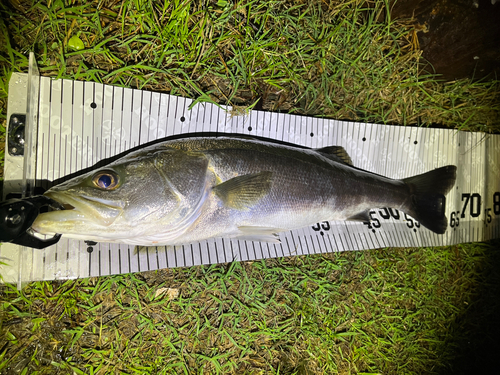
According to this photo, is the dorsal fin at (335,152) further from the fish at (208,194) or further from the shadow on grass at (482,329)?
the shadow on grass at (482,329)

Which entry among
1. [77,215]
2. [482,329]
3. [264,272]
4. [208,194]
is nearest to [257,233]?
[208,194]

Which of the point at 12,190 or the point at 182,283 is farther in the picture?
the point at 182,283

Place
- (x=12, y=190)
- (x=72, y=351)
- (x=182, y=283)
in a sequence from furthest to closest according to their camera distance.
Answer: (x=182, y=283)
(x=72, y=351)
(x=12, y=190)

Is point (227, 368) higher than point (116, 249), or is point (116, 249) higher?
point (116, 249)

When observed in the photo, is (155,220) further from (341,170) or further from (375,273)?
(375,273)

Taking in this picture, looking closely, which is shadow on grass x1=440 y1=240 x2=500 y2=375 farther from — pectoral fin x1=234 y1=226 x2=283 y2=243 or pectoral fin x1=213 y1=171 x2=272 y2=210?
pectoral fin x1=213 y1=171 x2=272 y2=210

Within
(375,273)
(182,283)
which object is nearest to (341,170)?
(375,273)

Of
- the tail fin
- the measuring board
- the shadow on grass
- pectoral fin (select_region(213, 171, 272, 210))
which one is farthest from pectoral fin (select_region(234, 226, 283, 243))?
the shadow on grass

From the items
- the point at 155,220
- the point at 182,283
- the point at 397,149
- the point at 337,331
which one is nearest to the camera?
the point at 155,220
